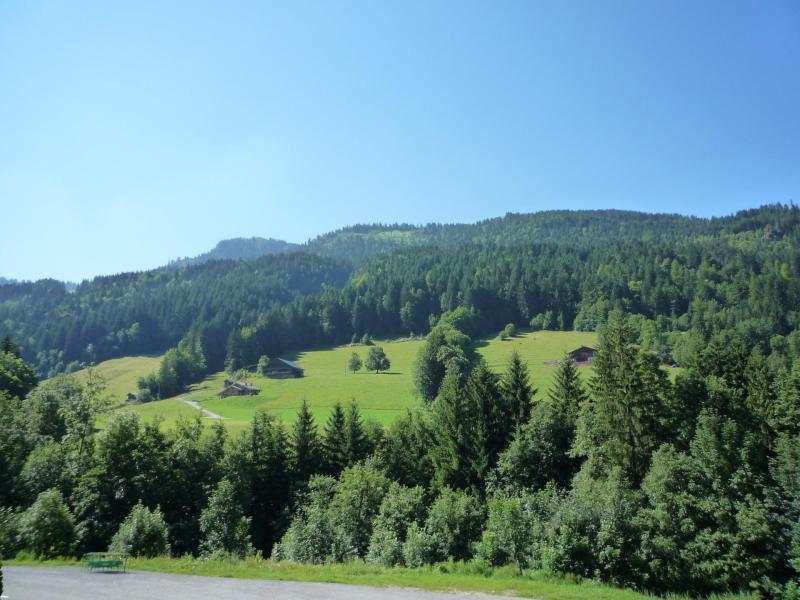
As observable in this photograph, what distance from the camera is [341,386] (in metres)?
92.1

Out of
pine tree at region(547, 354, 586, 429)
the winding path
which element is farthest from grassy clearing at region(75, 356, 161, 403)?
pine tree at region(547, 354, 586, 429)

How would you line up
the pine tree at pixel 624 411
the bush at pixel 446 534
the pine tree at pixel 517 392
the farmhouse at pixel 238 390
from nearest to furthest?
the bush at pixel 446 534, the pine tree at pixel 624 411, the pine tree at pixel 517 392, the farmhouse at pixel 238 390

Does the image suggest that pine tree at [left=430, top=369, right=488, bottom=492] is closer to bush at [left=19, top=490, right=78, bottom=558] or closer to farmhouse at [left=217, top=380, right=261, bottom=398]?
bush at [left=19, top=490, right=78, bottom=558]

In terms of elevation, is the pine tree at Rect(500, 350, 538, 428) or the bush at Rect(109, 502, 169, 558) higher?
the pine tree at Rect(500, 350, 538, 428)

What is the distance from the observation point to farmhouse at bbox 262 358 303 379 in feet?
382

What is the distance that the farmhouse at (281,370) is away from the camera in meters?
116

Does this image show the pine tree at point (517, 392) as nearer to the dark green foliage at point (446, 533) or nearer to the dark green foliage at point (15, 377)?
the dark green foliage at point (446, 533)

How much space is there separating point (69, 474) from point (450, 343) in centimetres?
5870

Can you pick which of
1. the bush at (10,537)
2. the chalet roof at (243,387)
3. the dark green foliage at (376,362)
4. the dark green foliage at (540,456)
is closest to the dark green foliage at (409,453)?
the dark green foliage at (540,456)

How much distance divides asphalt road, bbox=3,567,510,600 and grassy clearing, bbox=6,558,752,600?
771 mm

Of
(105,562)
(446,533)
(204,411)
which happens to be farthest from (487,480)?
(204,411)

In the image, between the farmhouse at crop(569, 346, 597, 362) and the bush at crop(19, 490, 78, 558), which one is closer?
the bush at crop(19, 490, 78, 558)

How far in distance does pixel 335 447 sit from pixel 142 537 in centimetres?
1853

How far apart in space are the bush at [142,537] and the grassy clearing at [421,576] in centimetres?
417
